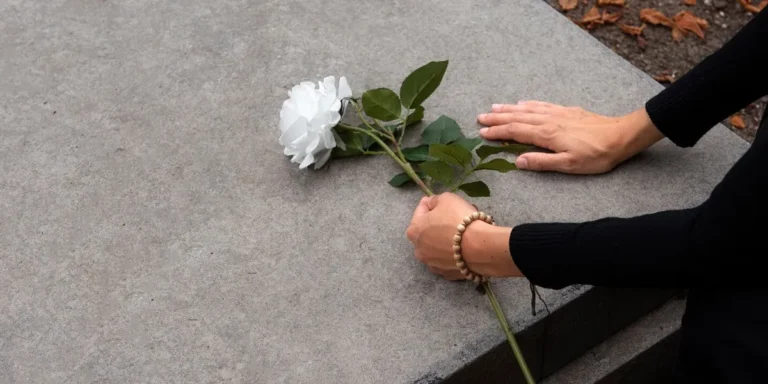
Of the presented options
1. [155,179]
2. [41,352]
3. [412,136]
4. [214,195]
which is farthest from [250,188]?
[41,352]

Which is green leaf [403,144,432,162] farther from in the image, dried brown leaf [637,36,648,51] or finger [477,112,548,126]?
dried brown leaf [637,36,648,51]

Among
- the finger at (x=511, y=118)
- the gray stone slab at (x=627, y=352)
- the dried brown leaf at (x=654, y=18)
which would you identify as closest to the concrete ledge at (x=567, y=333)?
the gray stone slab at (x=627, y=352)

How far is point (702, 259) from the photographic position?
1.13 metres

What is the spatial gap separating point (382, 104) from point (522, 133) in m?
0.28

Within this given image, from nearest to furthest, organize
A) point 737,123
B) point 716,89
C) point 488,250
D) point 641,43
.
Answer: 1. point 488,250
2. point 716,89
3. point 737,123
4. point 641,43

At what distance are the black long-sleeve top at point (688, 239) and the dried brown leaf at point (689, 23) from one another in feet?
4.19

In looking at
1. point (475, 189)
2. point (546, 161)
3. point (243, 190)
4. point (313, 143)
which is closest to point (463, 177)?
point (475, 189)

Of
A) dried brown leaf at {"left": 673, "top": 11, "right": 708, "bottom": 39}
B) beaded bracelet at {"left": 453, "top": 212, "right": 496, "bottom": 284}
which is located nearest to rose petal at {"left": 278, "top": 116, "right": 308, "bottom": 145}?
beaded bracelet at {"left": 453, "top": 212, "right": 496, "bottom": 284}

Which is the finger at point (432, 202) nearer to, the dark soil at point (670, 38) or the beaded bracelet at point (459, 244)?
the beaded bracelet at point (459, 244)

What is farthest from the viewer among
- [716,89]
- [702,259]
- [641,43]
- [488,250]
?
[641,43]

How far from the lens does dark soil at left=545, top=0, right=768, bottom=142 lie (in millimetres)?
2523

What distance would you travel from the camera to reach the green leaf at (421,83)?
1.49m

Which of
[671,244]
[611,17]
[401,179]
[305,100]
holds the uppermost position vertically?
[671,244]

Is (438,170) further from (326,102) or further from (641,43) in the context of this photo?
(641,43)
